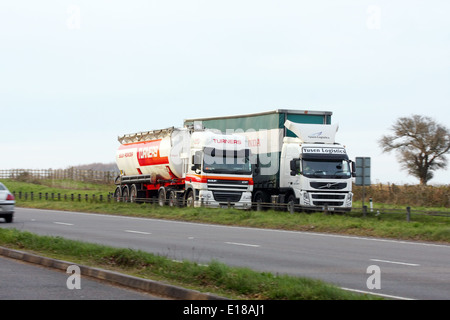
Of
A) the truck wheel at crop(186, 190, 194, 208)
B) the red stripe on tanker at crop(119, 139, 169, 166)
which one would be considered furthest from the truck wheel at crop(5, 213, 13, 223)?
the red stripe on tanker at crop(119, 139, 169, 166)

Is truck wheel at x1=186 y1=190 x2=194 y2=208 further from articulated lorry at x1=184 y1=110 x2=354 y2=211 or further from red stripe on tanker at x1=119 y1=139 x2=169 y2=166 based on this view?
articulated lorry at x1=184 y1=110 x2=354 y2=211

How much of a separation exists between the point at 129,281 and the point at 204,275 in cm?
115

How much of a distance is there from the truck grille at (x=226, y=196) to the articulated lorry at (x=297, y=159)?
1.68m

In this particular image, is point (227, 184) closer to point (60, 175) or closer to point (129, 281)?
point (129, 281)

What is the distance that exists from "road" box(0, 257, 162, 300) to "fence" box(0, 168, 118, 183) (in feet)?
252

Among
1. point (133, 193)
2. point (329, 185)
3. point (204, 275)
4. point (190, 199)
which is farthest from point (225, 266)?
point (133, 193)

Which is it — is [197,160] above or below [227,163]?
above

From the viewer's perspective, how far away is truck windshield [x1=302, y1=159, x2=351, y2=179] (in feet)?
109

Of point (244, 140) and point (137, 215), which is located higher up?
point (244, 140)

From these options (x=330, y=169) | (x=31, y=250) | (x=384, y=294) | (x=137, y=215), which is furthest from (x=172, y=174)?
(x=384, y=294)

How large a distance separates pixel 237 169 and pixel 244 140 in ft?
4.81

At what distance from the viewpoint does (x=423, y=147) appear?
269 feet

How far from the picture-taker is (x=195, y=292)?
963cm

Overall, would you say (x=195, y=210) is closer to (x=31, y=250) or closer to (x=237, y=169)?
(x=237, y=169)
